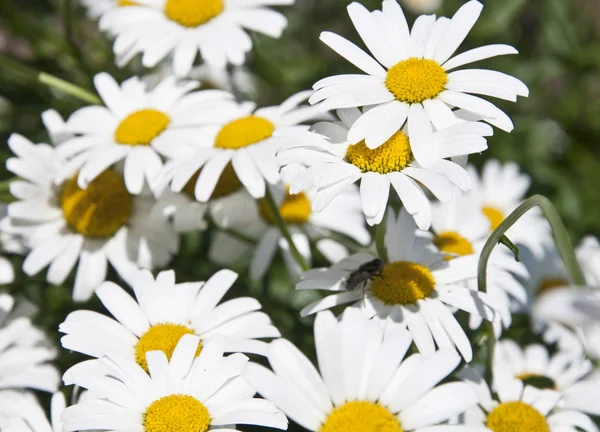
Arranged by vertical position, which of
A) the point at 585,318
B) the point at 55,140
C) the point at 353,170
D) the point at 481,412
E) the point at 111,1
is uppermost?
the point at 111,1

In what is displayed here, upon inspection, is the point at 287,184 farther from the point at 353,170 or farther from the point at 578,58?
the point at 578,58

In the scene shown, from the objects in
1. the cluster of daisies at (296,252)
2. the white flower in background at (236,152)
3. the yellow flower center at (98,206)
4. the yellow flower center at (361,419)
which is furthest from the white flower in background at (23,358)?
the yellow flower center at (361,419)

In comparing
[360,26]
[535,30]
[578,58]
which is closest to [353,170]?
[360,26]

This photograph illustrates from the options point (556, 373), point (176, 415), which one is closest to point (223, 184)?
point (176, 415)

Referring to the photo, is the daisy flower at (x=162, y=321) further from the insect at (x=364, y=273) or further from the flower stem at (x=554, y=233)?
the flower stem at (x=554, y=233)

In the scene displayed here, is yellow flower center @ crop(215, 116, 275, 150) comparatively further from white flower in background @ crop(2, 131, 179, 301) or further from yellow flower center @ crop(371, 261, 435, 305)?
yellow flower center @ crop(371, 261, 435, 305)

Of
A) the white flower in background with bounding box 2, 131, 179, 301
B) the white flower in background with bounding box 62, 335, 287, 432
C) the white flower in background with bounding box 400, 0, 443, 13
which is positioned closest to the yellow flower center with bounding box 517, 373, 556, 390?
the white flower in background with bounding box 62, 335, 287, 432

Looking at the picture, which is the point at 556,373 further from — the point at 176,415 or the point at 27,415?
the point at 27,415
